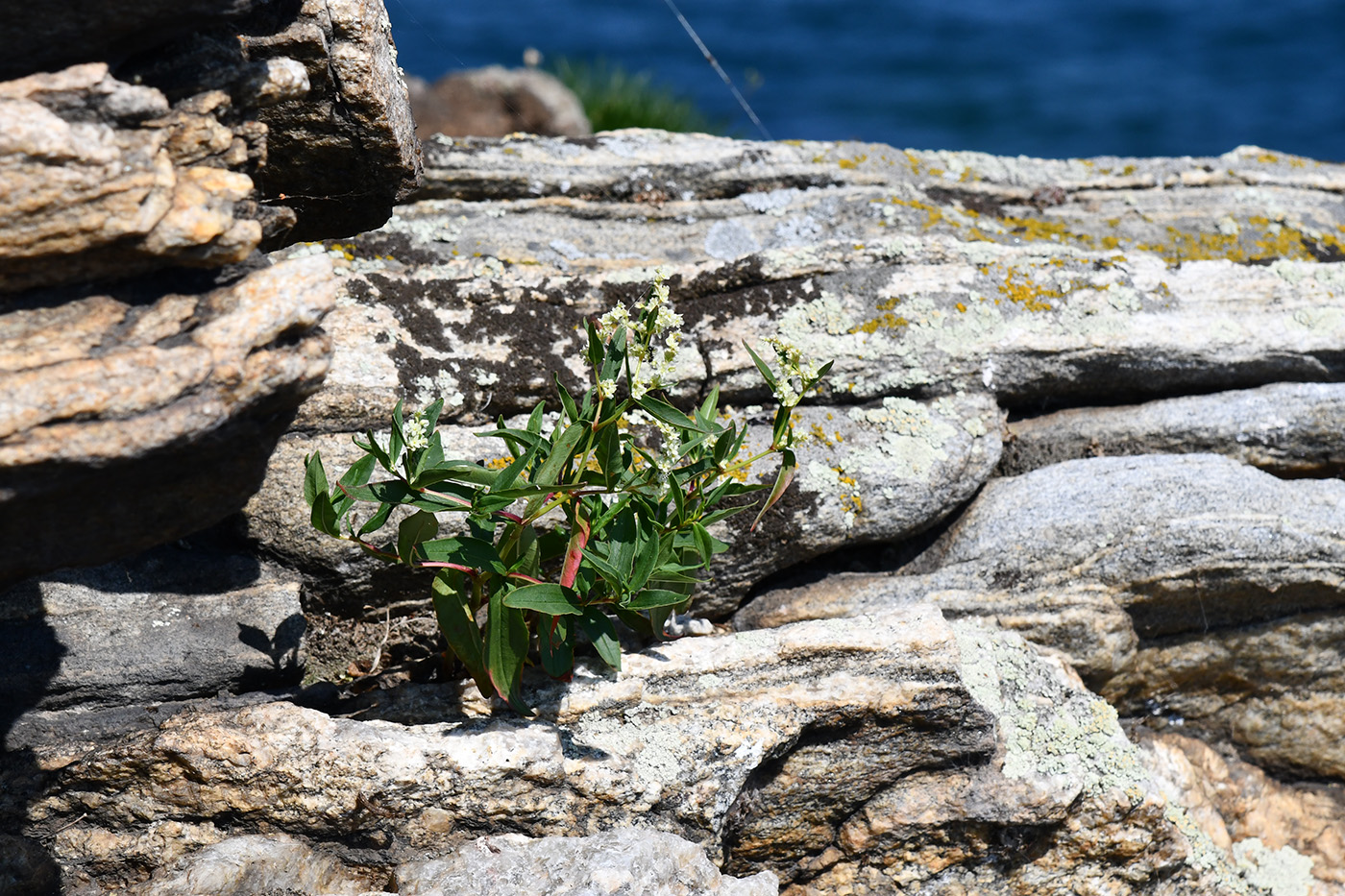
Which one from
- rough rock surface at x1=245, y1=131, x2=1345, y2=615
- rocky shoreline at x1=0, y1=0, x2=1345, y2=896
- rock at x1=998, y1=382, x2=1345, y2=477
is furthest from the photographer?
rock at x1=998, y1=382, x2=1345, y2=477

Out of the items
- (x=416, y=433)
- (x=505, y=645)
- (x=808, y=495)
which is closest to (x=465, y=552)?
(x=505, y=645)

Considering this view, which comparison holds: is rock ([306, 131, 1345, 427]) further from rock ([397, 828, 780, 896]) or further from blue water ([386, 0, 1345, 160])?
blue water ([386, 0, 1345, 160])

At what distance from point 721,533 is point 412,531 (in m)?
1.53

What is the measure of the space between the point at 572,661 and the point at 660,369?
115 centimetres

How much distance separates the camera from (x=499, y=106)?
51.1 feet

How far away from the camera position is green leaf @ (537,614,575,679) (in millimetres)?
3541

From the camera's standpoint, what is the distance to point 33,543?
260cm

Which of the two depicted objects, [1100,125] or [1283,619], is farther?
[1100,125]

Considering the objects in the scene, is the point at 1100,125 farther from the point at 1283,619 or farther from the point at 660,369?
the point at 660,369

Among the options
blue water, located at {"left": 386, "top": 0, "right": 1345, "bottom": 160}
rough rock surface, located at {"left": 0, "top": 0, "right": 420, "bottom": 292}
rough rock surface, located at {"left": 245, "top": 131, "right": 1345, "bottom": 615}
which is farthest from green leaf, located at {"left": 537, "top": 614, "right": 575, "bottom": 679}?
blue water, located at {"left": 386, "top": 0, "right": 1345, "bottom": 160}

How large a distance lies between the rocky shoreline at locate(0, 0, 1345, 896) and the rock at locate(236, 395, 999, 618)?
0.02 m

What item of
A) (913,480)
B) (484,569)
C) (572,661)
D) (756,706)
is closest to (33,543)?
(484,569)

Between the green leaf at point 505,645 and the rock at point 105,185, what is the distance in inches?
56.2

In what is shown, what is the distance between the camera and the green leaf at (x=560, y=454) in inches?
131
